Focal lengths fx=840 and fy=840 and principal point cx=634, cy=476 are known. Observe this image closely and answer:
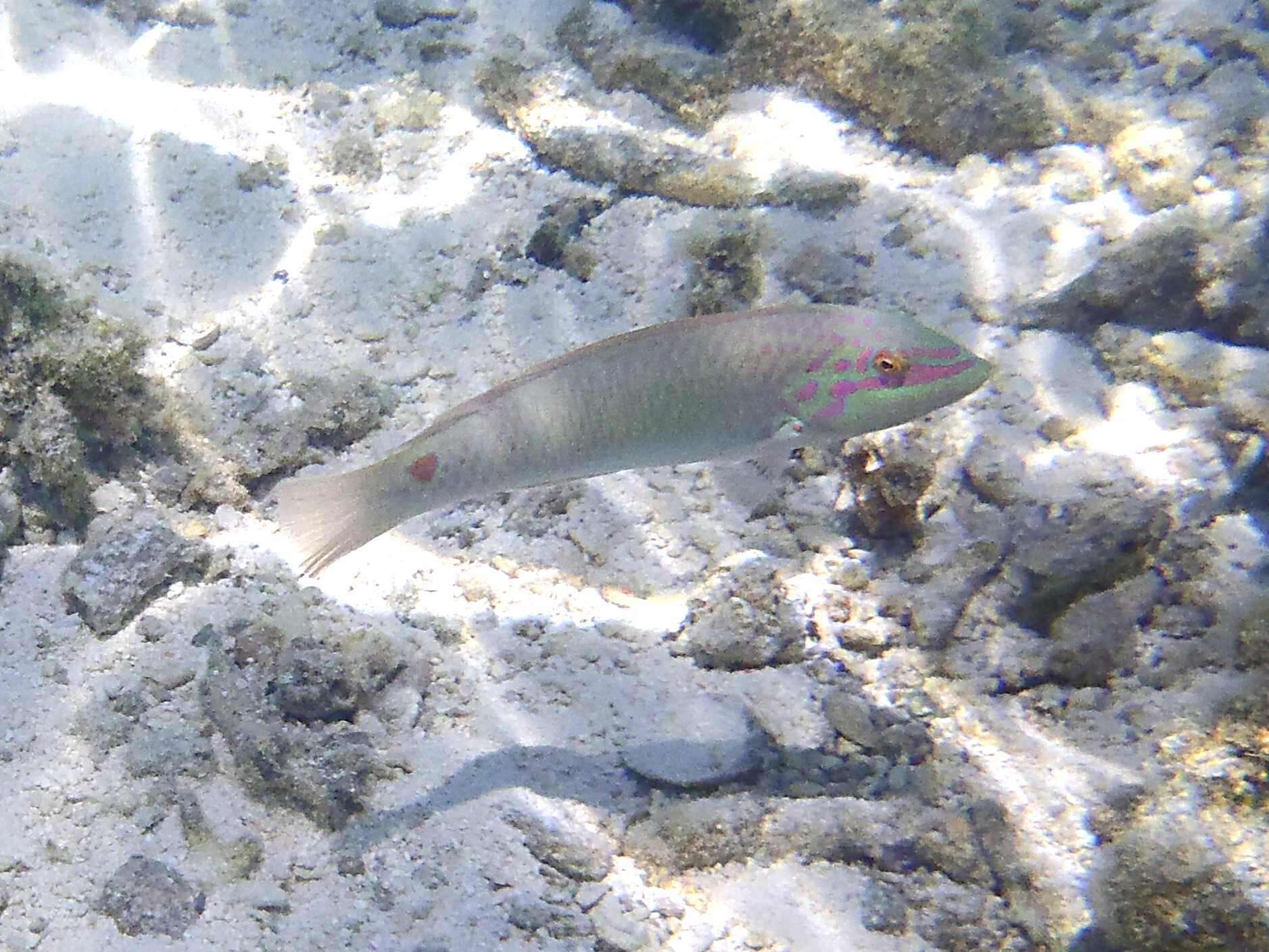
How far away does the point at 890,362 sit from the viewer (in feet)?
8.13

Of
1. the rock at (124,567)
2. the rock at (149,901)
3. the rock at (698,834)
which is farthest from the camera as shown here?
the rock at (124,567)

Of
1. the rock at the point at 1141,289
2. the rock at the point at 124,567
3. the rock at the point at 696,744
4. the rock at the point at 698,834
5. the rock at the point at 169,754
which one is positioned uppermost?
the rock at the point at 1141,289

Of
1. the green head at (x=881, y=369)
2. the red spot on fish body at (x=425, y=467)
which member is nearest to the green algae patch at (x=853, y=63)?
the green head at (x=881, y=369)

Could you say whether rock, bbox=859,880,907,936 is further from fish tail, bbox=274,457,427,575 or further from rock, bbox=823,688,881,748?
fish tail, bbox=274,457,427,575

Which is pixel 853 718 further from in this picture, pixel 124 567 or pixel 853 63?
pixel 853 63

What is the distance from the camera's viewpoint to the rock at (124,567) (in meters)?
3.19

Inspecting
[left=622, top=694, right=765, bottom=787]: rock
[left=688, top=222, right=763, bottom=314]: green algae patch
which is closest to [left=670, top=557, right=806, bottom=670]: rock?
[left=622, top=694, right=765, bottom=787]: rock

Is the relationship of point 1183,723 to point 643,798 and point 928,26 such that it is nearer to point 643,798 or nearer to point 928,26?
point 643,798

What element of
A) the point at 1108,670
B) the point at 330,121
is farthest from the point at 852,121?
the point at 1108,670

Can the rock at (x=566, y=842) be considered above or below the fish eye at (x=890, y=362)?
below

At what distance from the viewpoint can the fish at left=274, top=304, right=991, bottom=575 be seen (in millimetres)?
2414

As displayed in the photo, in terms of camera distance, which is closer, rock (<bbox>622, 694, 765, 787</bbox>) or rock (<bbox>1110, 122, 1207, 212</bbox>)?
rock (<bbox>622, 694, 765, 787</bbox>)

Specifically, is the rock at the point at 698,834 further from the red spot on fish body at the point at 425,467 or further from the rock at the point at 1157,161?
the rock at the point at 1157,161

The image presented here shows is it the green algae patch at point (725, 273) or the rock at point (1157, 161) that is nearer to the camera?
the green algae patch at point (725, 273)
